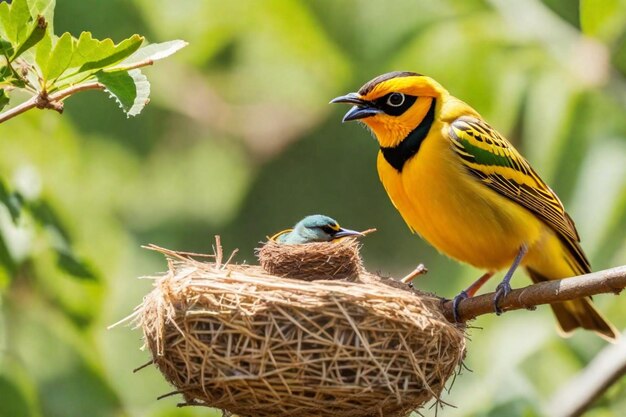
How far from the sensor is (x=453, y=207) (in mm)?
4766

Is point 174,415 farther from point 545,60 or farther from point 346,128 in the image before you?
point 346,128

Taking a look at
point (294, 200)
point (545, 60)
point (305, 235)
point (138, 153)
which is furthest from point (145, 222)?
point (305, 235)

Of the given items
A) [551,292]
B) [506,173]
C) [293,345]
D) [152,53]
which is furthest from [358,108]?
[152,53]

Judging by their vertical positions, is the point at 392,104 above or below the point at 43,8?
below

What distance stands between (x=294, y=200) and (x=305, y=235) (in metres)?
4.80

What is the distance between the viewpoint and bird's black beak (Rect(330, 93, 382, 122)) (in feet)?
15.5

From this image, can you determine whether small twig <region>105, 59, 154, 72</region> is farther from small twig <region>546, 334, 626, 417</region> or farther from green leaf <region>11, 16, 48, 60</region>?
small twig <region>546, 334, 626, 417</region>

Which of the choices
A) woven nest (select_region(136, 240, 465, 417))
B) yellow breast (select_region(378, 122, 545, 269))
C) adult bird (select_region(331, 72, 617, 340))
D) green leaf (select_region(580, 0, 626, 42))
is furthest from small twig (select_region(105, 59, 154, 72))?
green leaf (select_region(580, 0, 626, 42))

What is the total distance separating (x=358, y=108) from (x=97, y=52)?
2546 mm

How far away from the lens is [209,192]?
9.57 m

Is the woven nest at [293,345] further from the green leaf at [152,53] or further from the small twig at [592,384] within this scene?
the small twig at [592,384]

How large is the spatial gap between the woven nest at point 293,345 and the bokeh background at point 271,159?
0.82 meters

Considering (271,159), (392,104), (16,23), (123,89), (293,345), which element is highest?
(16,23)

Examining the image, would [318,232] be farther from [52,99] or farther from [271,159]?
[271,159]
